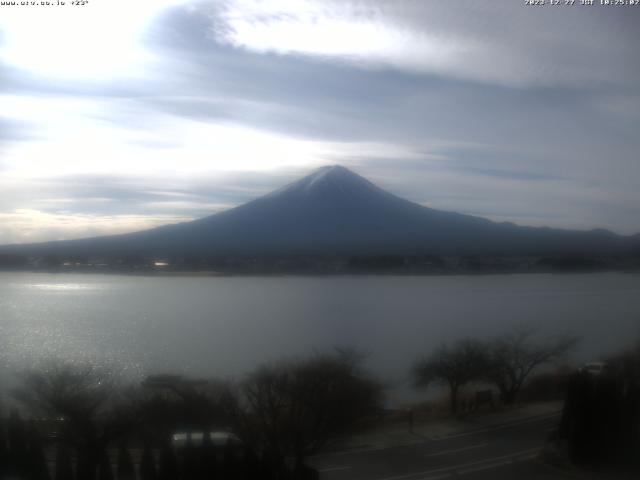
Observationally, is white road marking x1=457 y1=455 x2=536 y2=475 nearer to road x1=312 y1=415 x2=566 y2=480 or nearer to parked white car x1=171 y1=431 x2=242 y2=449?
road x1=312 y1=415 x2=566 y2=480

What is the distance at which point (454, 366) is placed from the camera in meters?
5.17

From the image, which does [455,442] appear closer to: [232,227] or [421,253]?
[421,253]

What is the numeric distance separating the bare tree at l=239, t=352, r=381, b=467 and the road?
6.9 inches

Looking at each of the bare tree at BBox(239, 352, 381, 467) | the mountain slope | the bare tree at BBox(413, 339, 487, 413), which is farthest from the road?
the mountain slope

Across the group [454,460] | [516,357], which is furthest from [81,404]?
[516,357]

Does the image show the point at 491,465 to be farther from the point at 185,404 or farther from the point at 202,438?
the point at 185,404

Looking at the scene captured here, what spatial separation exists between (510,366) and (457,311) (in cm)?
71

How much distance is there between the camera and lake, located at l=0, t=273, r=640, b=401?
4750mm

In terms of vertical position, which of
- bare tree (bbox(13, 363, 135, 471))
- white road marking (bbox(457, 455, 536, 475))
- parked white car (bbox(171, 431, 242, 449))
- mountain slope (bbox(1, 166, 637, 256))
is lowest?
white road marking (bbox(457, 455, 536, 475))

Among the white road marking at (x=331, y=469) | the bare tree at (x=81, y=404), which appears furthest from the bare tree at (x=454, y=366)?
the bare tree at (x=81, y=404)

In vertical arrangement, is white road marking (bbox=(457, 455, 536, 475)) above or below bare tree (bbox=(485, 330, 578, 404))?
below

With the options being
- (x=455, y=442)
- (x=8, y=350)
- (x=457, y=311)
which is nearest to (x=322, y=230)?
(x=457, y=311)

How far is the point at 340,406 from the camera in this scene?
431 cm

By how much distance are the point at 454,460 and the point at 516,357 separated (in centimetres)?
151
